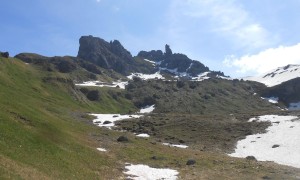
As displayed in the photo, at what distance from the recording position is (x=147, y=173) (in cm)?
4859

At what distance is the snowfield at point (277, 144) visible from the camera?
7331 cm

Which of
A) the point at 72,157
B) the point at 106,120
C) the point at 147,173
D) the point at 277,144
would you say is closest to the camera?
the point at 72,157

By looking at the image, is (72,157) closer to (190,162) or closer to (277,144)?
(190,162)

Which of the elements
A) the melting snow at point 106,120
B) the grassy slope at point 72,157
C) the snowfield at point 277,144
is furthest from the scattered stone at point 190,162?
the melting snow at point 106,120

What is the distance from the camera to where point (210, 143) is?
88500mm

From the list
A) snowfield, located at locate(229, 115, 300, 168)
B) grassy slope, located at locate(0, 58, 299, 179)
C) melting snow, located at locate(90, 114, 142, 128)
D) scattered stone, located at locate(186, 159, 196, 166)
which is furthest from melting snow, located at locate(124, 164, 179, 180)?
melting snow, located at locate(90, 114, 142, 128)

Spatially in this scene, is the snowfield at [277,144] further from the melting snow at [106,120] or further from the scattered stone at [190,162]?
the melting snow at [106,120]

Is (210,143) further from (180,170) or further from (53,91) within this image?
(53,91)

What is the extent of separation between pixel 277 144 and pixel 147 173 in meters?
44.1

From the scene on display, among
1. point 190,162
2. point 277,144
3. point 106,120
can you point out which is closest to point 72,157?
point 190,162

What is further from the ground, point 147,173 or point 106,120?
point 106,120

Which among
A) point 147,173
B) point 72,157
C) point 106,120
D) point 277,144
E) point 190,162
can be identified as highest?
point 106,120

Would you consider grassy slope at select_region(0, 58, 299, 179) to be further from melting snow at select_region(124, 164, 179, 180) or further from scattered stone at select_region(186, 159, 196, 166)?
melting snow at select_region(124, 164, 179, 180)

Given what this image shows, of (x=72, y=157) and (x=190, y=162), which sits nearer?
(x=72, y=157)
